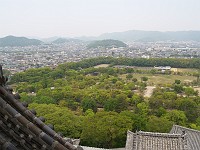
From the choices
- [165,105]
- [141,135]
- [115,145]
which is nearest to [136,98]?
[165,105]

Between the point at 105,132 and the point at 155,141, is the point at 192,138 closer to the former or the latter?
the point at 155,141

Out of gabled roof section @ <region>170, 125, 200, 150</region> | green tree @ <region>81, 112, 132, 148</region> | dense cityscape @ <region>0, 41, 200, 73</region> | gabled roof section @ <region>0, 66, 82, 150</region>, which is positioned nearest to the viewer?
gabled roof section @ <region>0, 66, 82, 150</region>

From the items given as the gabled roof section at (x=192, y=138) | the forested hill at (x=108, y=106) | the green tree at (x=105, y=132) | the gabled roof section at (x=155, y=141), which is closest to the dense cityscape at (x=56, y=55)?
the forested hill at (x=108, y=106)

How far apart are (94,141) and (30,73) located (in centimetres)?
3901

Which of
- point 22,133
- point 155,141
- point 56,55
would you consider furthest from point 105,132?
point 56,55

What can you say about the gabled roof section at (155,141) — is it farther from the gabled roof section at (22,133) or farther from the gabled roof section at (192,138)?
the gabled roof section at (22,133)

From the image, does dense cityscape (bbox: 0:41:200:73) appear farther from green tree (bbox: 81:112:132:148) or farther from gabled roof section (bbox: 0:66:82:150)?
gabled roof section (bbox: 0:66:82:150)

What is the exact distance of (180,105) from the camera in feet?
95.6

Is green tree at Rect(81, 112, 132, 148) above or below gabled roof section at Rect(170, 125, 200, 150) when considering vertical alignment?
below

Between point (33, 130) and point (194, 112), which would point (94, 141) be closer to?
point (194, 112)

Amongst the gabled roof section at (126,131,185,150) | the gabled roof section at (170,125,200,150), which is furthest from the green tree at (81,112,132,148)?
the gabled roof section at (126,131,185,150)

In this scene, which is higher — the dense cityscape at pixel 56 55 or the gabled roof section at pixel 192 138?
the gabled roof section at pixel 192 138

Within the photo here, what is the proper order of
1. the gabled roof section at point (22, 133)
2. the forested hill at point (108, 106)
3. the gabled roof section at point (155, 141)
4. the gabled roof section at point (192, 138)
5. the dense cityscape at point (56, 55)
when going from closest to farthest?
the gabled roof section at point (22, 133), the gabled roof section at point (155, 141), the gabled roof section at point (192, 138), the forested hill at point (108, 106), the dense cityscape at point (56, 55)

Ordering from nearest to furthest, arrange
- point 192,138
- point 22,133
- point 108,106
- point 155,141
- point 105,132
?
point 22,133 < point 155,141 < point 192,138 < point 105,132 < point 108,106
